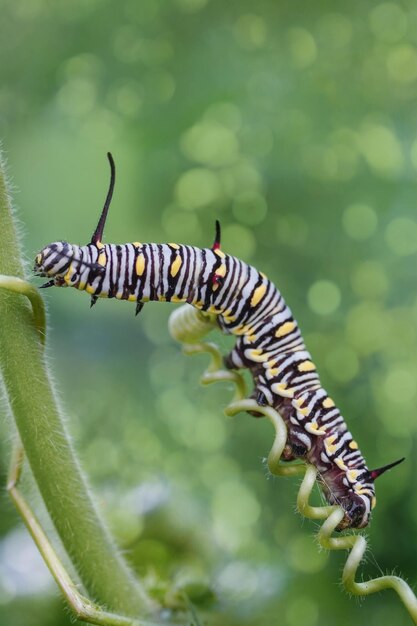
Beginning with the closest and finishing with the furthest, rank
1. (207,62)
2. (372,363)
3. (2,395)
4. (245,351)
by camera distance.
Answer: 1. (2,395)
2. (245,351)
3. (372,363)
4. (207,62)

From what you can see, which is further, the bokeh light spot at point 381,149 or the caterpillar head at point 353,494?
the bokeh light spot at point 381,149

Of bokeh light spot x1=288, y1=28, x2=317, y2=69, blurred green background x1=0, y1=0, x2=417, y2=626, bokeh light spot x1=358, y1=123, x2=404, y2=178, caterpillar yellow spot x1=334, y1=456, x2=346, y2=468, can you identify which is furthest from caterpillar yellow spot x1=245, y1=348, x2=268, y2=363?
bokeh light spot x1=288, y1=28, x2=317, y2=69

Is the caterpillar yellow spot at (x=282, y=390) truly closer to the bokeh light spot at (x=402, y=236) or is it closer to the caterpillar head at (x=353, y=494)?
the caterpillar head at (x=353, y=494)

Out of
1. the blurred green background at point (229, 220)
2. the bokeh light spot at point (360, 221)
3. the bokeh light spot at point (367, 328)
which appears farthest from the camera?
the bokeh light spot at point (360, 221)

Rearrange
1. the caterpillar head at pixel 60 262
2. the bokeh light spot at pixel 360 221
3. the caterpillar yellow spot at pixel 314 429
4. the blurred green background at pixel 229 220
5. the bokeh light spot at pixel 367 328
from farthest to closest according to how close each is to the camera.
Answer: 1. the bokeh light spot at pixel 360 221
2. the bokeh light spot at pixel 367 328
3. the blurred green background at pixel 229 220
4. the caterpillar yellow spot at pixel 314 429
5. the caterpillar head at pixel 60 262

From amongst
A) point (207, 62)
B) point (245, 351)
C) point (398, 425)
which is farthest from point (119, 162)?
point (245, 351)

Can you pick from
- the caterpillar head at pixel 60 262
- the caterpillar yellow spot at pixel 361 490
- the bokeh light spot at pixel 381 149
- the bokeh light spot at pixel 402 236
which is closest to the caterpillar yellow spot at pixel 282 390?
the caterpillar yellow spot at pixel 361 490

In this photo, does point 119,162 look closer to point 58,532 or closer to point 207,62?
point 207,62

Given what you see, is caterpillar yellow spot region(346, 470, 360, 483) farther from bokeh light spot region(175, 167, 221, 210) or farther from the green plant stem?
bokeh light spot region(175, 167, 221, 210)
